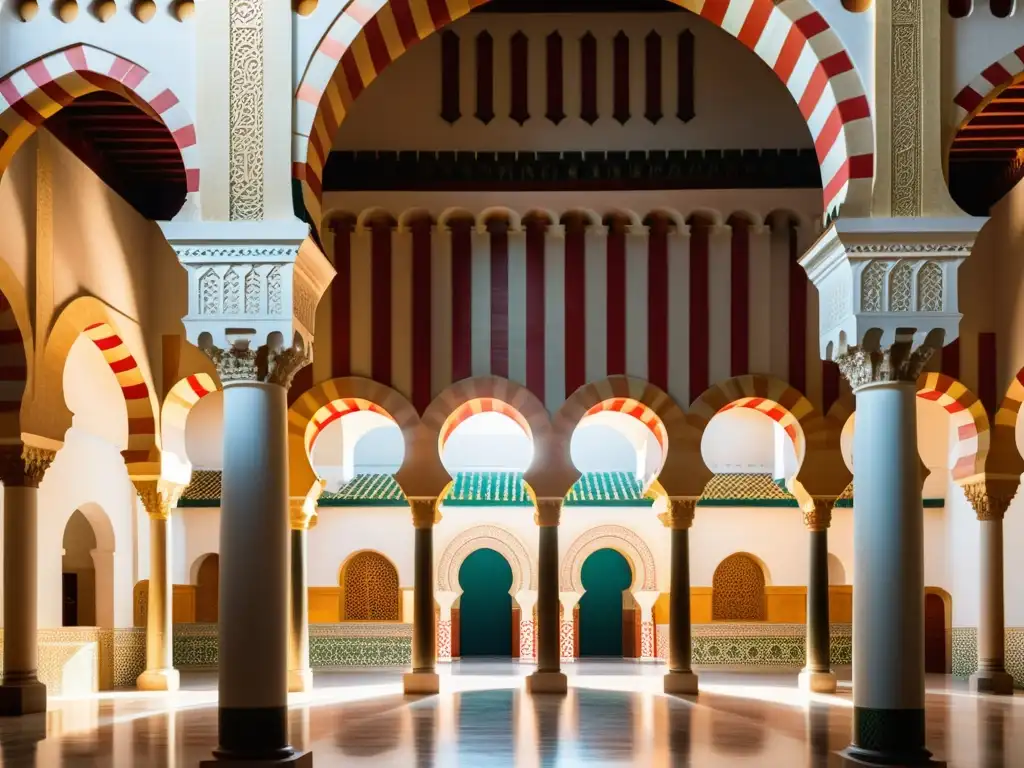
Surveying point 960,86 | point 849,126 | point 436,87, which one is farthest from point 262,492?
point 436,87

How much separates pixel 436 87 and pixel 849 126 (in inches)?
280

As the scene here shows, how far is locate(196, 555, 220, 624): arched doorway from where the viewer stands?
17111 millimetres

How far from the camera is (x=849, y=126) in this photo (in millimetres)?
7289

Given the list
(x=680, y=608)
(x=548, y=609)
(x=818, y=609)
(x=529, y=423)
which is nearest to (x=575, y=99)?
(x=529, y=423)

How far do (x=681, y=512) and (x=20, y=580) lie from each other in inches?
258

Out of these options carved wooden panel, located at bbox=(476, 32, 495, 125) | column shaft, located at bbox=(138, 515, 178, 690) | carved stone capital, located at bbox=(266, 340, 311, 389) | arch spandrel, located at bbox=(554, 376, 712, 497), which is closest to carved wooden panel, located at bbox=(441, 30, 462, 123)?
carved wooden panel, located at bbox=(476, 32, 495, 125)

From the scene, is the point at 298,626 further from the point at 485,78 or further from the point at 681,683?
the point at 485,78

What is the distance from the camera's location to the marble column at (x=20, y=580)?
1083 cm

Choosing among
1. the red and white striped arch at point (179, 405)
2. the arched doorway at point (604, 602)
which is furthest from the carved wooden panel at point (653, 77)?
the arched doorway at point (604, 602)

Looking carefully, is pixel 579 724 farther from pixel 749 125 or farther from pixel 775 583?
pixel 775 583

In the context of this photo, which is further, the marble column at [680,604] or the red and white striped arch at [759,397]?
the red and white striped arch at [759,397]

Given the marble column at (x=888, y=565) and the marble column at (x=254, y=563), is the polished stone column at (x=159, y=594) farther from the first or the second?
the marble column at (x=888, y=565)

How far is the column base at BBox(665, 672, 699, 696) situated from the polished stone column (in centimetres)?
527

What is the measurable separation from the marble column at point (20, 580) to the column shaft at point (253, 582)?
14.4ft
